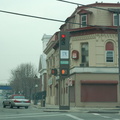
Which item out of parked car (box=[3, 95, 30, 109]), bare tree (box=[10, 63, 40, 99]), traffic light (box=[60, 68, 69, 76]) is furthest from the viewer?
bare tree (box=[10, 63, 40, 99])

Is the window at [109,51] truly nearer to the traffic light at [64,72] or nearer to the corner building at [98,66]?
the corner building at [98,66]

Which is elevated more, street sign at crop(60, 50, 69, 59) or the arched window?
the arched window

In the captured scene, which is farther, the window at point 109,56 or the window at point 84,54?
the window at point 84,54

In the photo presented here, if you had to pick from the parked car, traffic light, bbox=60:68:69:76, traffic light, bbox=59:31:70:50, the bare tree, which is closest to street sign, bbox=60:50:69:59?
traffic light, bbox=59:31:70:50

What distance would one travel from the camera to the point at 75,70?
45.4 m

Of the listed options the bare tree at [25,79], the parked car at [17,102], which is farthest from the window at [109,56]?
the bare tree at [25,79]

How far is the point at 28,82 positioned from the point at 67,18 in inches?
1756

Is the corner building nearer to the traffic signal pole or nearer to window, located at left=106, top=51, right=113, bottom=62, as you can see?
window, located at left=106, top=51, right=113, bottom=62

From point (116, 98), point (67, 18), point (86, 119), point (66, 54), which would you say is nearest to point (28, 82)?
point (67, 18)

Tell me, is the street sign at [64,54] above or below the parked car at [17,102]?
above

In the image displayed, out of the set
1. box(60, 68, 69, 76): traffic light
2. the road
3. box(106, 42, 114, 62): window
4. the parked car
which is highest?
box(106, 42, 114, 62): window

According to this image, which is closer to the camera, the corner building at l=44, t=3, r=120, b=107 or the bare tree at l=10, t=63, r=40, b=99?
the corner building at l=44, t=3, r=120, b=107

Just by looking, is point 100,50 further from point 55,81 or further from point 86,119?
point 86,119

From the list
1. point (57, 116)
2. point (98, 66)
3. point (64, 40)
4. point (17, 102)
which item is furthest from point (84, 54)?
point (57, 116)
